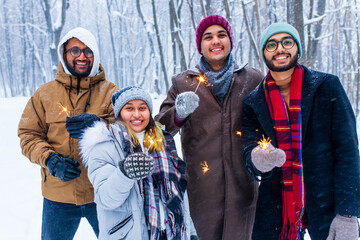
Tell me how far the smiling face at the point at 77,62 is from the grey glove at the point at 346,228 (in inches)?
94.2

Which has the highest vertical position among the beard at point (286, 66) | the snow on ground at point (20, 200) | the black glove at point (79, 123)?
the beard at point (286, 66)

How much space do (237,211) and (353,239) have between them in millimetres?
916

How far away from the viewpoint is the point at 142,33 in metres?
28.0

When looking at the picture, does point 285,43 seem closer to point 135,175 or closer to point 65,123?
point 135,175

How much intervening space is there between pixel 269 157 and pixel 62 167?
5.34ft

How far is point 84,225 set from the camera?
401cm

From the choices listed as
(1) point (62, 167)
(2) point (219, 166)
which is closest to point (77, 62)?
(1) point (62, 167)

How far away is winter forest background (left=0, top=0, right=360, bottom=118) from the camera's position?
14.5 meters

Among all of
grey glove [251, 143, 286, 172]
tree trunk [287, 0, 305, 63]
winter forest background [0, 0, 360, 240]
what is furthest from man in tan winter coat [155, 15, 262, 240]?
tree trunk [287, 0, 305, 63]

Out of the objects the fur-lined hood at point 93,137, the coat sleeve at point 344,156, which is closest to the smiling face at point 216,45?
the coat sleeve at point 344,156

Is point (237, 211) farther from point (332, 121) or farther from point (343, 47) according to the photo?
point (343, 47)

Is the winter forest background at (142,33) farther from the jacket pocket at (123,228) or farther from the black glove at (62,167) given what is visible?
the jacket pocket at (123,228)

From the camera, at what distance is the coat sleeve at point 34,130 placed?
2.25 metres

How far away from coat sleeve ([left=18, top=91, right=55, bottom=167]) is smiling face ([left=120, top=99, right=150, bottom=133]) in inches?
28.9
